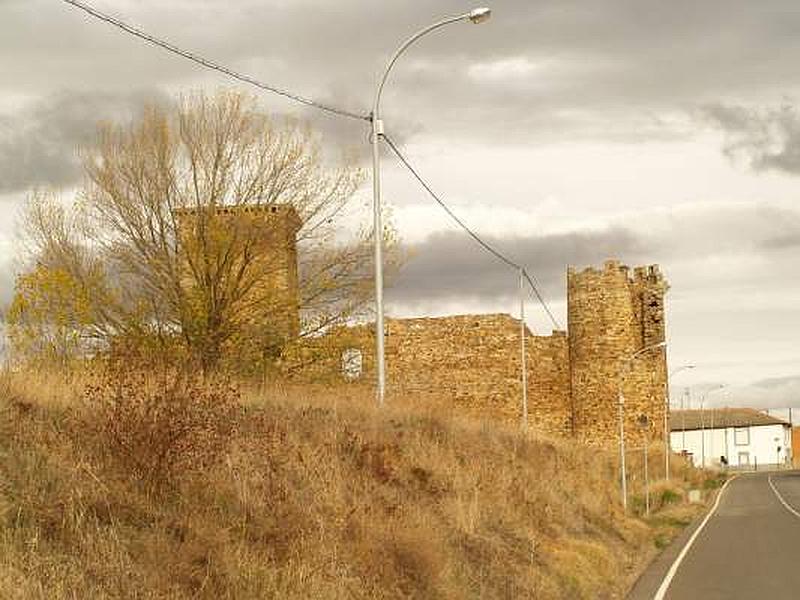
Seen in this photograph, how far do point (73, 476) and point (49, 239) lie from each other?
1550 centimetres

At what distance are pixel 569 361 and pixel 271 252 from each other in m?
29.4

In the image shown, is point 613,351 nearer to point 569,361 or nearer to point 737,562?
point 569,361

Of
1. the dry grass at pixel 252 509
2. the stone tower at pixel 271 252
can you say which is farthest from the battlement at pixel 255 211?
the dry grass at pixel 252 509

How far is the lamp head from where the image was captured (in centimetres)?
2147

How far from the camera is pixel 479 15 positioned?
21.6m

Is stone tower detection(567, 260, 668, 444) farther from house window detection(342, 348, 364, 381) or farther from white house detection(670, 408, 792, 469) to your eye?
white house detection(670, 408, 792, 469)

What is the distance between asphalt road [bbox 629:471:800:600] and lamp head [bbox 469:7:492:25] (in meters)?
10.9

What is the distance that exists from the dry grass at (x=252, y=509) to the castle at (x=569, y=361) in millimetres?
30256

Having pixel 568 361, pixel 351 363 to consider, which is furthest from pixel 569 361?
pixel 351 363

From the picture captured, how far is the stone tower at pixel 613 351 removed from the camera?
5122 centimetres

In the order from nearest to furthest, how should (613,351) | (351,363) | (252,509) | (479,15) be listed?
(252,509)
(479,15)
(351,363)
(613,351)

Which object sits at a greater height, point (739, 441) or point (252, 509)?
point (739, 441)

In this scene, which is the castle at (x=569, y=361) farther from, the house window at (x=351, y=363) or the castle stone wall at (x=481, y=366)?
the house window at (x=351, y=363)

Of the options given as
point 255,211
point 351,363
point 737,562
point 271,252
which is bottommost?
point 737,562
